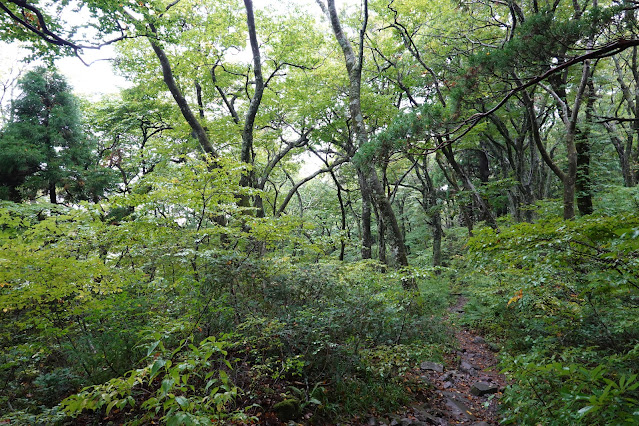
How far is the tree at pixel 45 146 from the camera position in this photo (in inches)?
502

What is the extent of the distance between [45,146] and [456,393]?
57.4 ft

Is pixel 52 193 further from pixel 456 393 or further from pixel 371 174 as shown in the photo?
pixel 456 393

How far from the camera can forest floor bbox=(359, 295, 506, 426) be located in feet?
14.6

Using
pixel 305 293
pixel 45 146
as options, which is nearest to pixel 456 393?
pixel 305 293

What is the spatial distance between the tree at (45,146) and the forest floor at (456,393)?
15.2 metres

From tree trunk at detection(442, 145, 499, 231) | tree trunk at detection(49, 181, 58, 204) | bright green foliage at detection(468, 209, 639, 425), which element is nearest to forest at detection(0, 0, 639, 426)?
bright green foliage at detection(468, 209, 639, 425)

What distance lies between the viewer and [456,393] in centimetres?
540

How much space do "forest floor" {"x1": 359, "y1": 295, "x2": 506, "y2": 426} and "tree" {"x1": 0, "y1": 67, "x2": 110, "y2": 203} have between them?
598 inches

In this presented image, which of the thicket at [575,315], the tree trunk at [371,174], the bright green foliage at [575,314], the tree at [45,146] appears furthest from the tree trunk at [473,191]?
the tree at [45,146]

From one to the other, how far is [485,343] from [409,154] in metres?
5.59

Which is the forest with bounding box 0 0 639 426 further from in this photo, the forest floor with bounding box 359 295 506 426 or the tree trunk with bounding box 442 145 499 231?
the tree trunk with bounding box 442 145 499 231

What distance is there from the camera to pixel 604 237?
11.4ft

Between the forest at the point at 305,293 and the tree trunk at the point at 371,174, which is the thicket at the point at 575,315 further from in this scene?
the tree trunk at the point at 371,174

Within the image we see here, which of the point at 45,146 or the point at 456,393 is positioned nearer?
the point at 456,393
